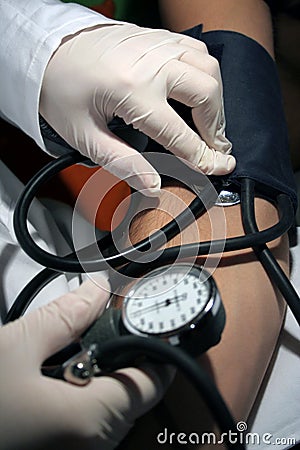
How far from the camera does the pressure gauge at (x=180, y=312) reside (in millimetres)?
596

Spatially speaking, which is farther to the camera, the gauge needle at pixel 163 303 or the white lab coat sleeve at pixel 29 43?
Result: the white lab coat sleeve at pixel 29 43

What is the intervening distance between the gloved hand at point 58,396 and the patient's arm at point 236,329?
12 cm

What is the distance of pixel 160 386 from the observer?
629 mm

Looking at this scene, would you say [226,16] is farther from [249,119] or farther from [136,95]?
[136,95]

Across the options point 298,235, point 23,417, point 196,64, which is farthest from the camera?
point 298,235

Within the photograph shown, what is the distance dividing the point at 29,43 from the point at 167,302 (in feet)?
1.70

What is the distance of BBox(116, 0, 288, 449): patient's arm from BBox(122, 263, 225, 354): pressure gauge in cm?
15

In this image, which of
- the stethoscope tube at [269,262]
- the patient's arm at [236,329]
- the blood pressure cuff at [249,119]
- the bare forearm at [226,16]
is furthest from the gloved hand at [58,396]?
the bare forearm at [226,16]

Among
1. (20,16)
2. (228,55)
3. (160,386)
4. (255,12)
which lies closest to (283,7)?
(255,12)

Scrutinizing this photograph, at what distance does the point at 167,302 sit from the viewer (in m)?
0.62

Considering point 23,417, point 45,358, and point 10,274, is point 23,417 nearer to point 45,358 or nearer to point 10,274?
point 45,358

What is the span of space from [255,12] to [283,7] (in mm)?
128

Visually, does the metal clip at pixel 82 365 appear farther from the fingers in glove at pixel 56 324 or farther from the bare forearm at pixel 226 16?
the bare forearm at pixel 226 16

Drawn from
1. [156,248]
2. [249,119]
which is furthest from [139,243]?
[249,119]
